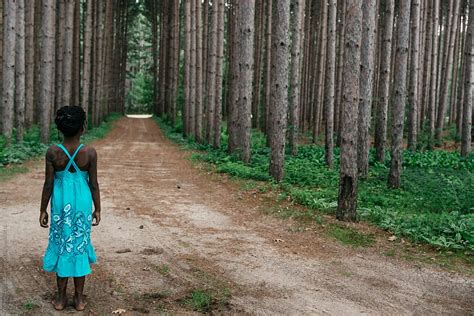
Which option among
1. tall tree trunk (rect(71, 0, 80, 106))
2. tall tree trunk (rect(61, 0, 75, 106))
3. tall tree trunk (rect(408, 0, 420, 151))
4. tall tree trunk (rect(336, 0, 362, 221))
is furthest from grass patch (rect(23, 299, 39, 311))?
tall tree trunk (rect(71, 0, 80, 106))

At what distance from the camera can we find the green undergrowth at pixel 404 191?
6547 millimetres

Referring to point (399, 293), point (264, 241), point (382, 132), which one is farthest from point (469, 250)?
point (382, 132)

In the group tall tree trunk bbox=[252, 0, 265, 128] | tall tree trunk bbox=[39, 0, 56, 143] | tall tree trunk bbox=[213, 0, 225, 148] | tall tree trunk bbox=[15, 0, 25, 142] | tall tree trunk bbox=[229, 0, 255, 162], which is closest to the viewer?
tall tree trunk bbox=[229, 0, 255, 162]

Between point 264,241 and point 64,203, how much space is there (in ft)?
10.6

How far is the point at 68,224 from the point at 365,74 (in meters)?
8.57

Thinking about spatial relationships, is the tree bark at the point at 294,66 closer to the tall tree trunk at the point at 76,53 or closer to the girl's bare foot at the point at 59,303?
the girl's bare foot at the point at 59,303

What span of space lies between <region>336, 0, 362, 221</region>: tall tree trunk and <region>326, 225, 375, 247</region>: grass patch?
445mm

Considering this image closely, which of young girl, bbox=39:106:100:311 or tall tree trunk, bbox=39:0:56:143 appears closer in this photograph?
young girl, bbox=39:106:100:311

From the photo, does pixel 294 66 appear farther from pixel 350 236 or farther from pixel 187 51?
pixel 350 236

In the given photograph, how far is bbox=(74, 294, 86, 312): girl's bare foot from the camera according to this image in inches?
150

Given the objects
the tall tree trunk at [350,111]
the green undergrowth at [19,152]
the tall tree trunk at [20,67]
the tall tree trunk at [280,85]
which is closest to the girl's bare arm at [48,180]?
the tall tree trunk at [350,111]

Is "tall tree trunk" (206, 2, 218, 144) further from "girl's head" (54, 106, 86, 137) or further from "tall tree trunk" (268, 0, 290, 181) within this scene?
"girl's head" (54, 106, 86, 137)

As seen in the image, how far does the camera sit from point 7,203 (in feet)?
25.3

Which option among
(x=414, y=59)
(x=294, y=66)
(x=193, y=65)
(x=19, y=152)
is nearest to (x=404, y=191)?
(x=414, y=59)
